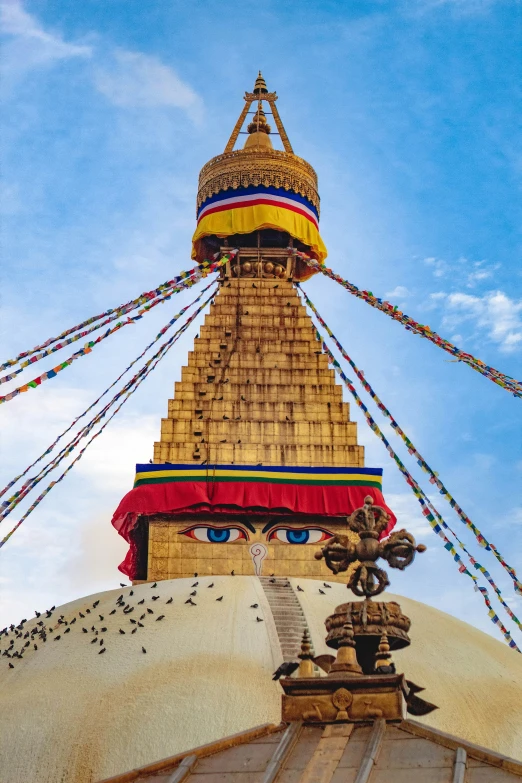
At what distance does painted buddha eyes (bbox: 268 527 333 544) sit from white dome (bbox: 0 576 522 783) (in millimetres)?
4440

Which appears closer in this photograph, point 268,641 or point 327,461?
point 268,641

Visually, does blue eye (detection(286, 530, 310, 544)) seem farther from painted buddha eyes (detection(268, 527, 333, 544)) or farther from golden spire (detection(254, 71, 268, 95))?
golden spire (detection(254, 71, 268, 95))

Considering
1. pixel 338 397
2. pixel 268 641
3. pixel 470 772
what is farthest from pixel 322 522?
pixel 470 772

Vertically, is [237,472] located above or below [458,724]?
above

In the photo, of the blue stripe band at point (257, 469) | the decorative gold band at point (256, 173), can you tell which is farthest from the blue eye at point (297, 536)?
the decorative gold band at point (256, 173)

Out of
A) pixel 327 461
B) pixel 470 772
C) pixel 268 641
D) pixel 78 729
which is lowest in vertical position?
pixel 470 772

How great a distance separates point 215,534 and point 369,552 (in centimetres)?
1207

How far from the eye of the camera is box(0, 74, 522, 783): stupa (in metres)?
6.73

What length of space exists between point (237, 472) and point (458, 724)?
8.53m

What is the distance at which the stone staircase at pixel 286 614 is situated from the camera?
1373 centimetres

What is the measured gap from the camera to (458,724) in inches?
494

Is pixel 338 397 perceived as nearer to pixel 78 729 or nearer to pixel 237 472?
pixel 237 472

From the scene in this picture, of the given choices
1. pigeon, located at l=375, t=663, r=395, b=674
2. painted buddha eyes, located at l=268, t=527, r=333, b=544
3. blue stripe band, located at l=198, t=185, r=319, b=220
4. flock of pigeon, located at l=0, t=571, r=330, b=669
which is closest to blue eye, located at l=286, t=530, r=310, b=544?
painted buddha eyes, located at l=268, t=527, r=333, b=544

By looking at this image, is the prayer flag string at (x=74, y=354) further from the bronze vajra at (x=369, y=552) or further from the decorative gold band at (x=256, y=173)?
the bronze vajra at (x=369, y=552)
